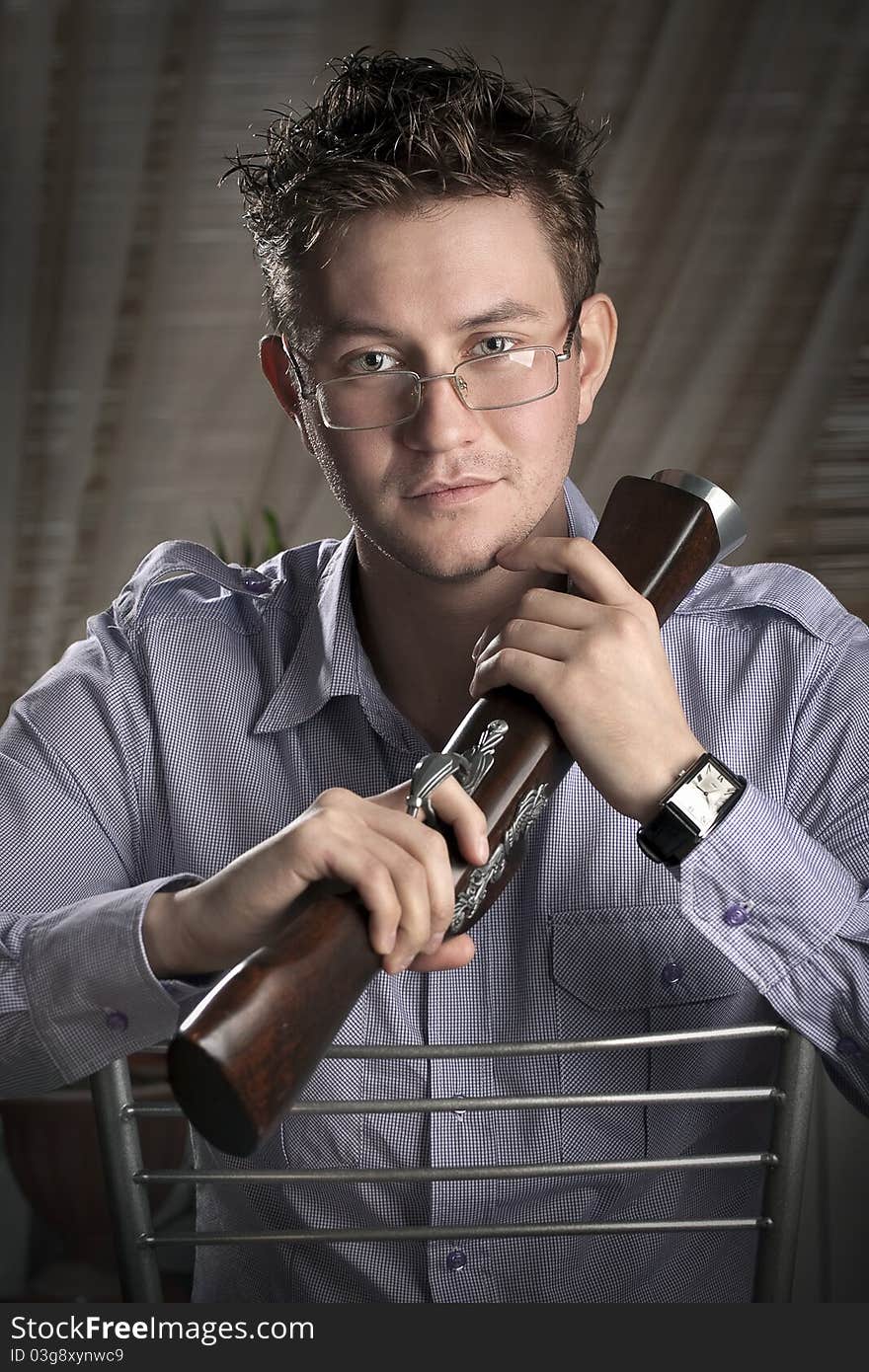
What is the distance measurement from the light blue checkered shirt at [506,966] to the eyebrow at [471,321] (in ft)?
0.91

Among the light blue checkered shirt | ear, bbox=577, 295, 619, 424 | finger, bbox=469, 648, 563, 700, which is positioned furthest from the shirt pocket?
ear, bbox=577, 295, 619, 424

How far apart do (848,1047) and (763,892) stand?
0.14 m

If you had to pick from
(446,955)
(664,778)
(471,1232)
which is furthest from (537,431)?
(471,1232)

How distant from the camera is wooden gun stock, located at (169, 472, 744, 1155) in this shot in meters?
0.58

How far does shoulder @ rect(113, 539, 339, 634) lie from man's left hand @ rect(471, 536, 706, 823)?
1.51 ft

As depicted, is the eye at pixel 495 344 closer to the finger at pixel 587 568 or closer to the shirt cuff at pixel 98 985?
the finger at pixel 587 568

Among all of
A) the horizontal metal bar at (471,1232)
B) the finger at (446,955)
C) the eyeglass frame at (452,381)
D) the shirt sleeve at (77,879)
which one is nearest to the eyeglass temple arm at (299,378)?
the eyeglass frame at (452,381)

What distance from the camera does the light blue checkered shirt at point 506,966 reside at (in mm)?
1062

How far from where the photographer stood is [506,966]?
109 centimetres

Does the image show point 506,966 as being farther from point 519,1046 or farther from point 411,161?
point 411,161

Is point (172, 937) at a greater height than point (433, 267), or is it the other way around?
point (433, 267)

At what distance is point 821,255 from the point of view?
3205 mm

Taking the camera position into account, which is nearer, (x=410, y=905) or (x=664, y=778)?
(x=410, y=905)

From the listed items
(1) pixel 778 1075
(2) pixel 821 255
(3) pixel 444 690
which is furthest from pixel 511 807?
(2) pixel 821 255
